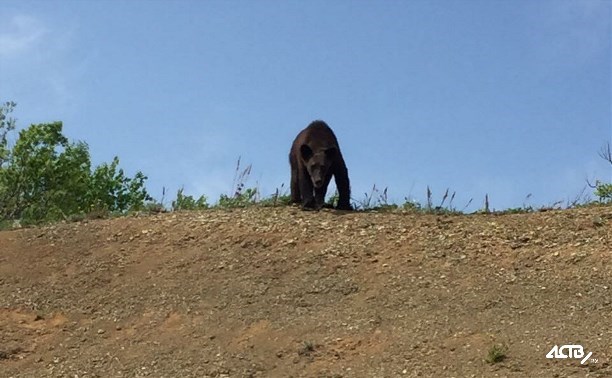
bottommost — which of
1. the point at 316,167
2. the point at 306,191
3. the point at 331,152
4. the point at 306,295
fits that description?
the point at 306,295

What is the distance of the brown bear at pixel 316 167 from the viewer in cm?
1331

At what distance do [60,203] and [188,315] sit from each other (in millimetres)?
18633

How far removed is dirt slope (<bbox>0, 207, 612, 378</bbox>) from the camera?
8328 mm

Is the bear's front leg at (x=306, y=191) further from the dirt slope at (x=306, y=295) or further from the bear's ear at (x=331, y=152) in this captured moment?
the dirt slope at (x=306, y=295)

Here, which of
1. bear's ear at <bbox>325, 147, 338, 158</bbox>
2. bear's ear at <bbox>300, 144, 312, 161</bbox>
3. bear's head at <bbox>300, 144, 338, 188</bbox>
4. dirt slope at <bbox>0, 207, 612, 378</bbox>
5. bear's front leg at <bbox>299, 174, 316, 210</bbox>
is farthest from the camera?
bear's ear at <bbox>300, 144, 312, 161</bbox>

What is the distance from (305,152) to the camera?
13.8 metres

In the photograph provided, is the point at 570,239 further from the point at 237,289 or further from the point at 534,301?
the point at 237,289

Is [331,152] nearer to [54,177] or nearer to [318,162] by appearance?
[318,162]

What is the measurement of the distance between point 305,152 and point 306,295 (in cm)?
441

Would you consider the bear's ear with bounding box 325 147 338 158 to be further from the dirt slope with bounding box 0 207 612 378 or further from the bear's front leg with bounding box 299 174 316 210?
the dirt slope with bounding box 0 207 612 378

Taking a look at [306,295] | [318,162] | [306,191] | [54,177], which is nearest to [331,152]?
[318,162]

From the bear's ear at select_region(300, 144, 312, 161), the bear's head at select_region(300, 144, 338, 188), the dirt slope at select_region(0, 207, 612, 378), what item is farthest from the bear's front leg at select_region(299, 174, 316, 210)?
the dirt slope at select_region(0, 207, 612, 378)

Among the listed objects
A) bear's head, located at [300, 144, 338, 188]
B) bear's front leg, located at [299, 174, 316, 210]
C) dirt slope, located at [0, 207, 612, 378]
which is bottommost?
dirt slope, located at [0, 207, 612, 378]

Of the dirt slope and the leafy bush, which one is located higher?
the leafy bush
